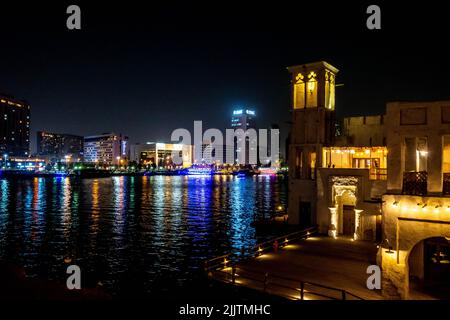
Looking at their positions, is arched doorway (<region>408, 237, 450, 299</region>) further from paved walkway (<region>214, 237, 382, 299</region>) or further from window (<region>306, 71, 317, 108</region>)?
window (<region>306, 71, 317, 108</region>)

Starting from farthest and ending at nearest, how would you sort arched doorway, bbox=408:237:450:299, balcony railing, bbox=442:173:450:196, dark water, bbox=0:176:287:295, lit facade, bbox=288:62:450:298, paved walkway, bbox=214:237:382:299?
dark water, bbox=0:176:287:295, arched doorway, bbox=408:237:450:299, paved walkway, bbox=214:237:382:299, lit facade, bbox=288:62:450:298, balcony railing, bbox=442:173:450:196

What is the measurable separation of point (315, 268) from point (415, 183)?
806cm

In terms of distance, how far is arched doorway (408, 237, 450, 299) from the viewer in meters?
19.1

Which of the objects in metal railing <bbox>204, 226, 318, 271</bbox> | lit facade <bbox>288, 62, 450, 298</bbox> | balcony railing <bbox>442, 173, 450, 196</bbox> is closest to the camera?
balcony railing <bbox>442, 173, 450, 196</bbox>

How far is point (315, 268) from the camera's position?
21.5 meters

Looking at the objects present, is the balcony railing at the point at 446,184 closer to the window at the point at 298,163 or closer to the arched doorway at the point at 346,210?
the arched doorway at the point at 346,210

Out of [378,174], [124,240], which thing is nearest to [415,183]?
[378,174]

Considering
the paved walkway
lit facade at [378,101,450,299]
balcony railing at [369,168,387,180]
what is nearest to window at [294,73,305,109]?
balcony railing at [369,168,387,180]

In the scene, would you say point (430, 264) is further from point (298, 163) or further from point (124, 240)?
point (124, 240)

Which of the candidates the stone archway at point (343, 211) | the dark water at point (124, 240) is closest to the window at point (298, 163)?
the stone archway at point (343, 211)

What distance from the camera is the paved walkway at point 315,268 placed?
1798 cm

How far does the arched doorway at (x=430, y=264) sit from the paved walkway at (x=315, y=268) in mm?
2456

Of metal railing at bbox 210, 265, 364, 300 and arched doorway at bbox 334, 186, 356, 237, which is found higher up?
arched doorway at bbox 334, 186, 356, 237
